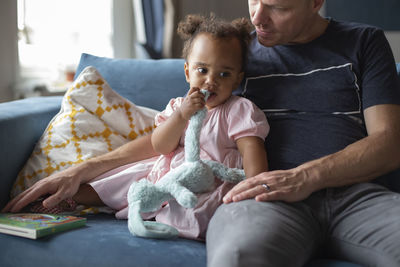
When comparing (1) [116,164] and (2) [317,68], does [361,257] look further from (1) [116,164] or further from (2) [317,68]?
(1) [116,164]

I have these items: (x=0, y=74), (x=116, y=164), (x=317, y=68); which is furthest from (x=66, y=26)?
(x=317, y=68)

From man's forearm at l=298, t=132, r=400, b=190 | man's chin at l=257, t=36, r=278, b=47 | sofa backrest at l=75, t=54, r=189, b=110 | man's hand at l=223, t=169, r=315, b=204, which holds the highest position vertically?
man's chin at l=257, t=36, r=278, b=47

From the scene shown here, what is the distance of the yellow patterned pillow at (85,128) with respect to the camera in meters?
1.61

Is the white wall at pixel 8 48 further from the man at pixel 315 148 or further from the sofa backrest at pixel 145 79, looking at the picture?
the man at pixel 315 148

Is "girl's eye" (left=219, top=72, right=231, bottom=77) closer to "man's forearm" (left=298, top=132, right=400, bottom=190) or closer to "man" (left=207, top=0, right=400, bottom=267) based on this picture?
"man" (left=207, top=0, right=400, bottom=267)

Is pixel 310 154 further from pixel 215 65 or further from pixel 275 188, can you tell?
pixel 215 65

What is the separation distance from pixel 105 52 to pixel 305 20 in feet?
8.49

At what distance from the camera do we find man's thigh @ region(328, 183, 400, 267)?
1.10 meters

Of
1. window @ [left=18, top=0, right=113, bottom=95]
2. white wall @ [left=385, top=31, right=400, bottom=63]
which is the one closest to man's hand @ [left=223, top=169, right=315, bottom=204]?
window @ [left=18, top=0, right=113, bottom=95]

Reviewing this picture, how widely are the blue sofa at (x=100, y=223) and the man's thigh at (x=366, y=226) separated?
5 centimetres

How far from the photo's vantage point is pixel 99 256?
3.92 ft

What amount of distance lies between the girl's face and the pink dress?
6cm

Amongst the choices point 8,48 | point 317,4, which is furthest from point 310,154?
point 8,48

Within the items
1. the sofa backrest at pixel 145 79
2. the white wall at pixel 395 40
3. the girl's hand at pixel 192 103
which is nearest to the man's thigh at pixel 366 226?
the girl's hand at pixel 192 103
